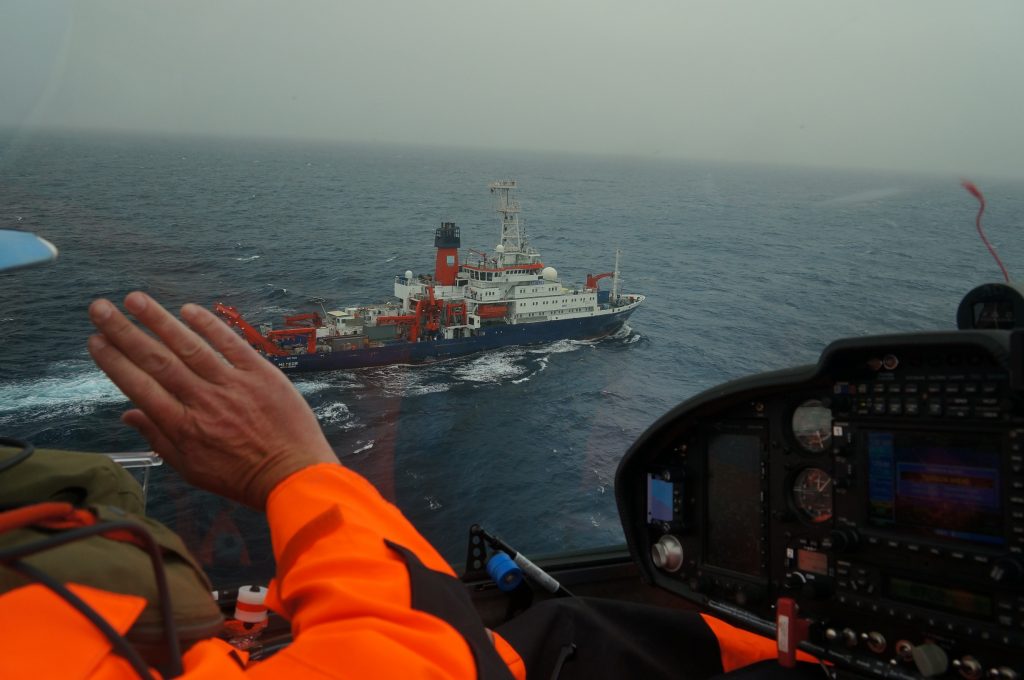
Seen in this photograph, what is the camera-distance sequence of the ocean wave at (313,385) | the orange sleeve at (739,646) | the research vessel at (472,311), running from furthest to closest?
the research vessel at (472,311) < the ocean wave at (313,385) < the orange sleeve at (739,646)

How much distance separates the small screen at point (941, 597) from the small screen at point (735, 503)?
294 mm

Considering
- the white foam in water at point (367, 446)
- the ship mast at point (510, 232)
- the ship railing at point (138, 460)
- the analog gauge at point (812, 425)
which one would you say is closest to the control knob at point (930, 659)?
the analog gauge at point (812, 425)

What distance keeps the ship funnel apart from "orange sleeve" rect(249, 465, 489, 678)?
11685 mm

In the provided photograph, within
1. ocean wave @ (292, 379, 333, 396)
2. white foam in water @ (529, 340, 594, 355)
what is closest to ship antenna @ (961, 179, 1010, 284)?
ocean wave @ (292, 379, 333, 396)

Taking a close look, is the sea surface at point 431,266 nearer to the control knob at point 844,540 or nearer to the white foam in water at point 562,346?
the control knob at point 844,540

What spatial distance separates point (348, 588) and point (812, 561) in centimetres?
111

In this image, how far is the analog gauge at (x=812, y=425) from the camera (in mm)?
1428

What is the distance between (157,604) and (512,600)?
4.79ft

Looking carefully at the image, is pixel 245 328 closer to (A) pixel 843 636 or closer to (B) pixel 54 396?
(B) pixel 54 396

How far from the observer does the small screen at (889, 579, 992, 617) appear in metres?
1.18

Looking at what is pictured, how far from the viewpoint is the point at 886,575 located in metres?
1.32

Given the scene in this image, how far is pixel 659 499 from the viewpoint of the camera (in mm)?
1722

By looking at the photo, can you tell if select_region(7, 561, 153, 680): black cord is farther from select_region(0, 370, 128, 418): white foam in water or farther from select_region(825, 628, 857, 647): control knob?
select_region(0, 370, 128, 418): white foam in water

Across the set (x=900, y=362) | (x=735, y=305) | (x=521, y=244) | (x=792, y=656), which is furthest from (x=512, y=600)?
(x=521, y=244)
